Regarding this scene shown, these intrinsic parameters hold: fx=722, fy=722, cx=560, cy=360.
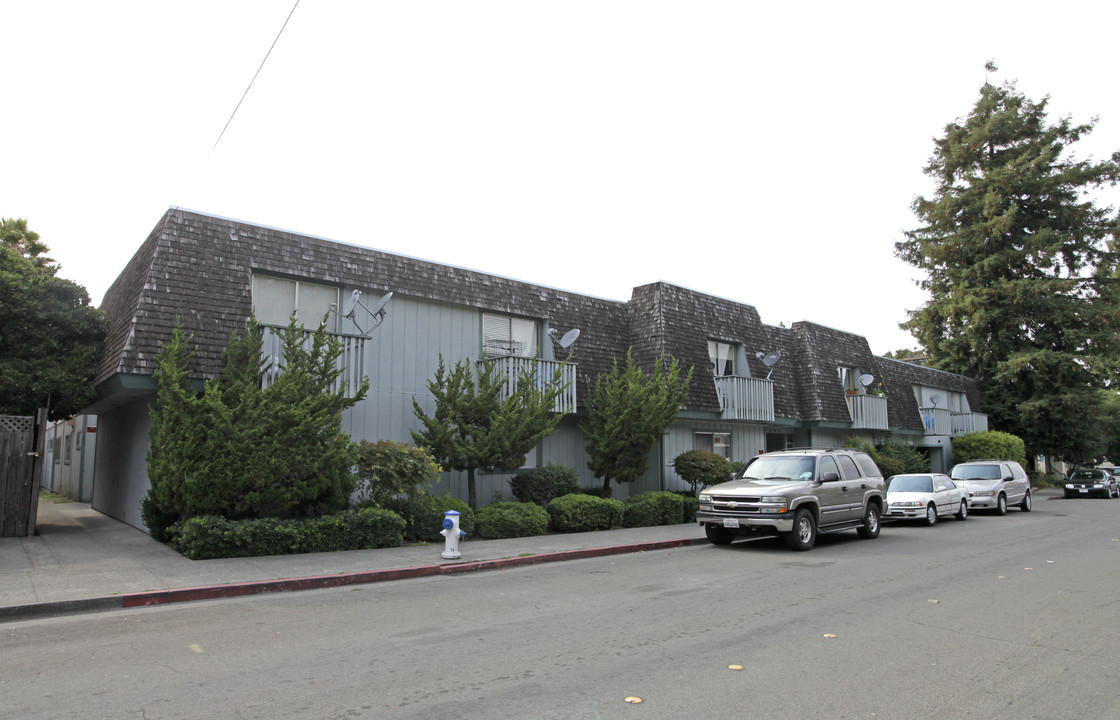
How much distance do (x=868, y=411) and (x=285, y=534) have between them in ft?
74.7

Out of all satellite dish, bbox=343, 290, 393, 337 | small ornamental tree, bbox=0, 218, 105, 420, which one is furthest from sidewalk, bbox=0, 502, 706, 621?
satellite dish, bbox=343, 290, 393, 337

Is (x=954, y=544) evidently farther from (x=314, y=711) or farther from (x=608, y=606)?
(x=314, y=711)

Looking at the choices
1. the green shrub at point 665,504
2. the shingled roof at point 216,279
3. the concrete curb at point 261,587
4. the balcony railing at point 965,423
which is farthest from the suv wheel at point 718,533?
the balcony railing at point 965,423

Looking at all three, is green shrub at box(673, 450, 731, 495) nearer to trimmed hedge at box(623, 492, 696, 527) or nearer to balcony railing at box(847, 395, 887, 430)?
trimmed hedge at box(623, 492, 696, 527)

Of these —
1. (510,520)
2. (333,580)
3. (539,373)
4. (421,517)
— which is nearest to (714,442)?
(539,373)

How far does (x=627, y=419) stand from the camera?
17031 millimetres

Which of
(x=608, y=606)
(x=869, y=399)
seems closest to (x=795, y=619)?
(x=608, y=606)

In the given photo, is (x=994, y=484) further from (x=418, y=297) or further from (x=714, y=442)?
(x=418, y=297)

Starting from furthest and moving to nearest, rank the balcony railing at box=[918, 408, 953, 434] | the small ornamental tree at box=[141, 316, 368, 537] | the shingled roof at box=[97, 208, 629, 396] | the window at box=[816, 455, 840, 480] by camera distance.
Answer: the balcony railing at box=[918, 408, 953, 434], the window at box=[816, 455, 840, 480], the shingled roof at box=[97, 208, 629, 396], the small ornamental tree at box=[141, 316, 368, 537]

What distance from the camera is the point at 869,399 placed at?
27719mm

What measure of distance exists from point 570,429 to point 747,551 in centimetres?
661

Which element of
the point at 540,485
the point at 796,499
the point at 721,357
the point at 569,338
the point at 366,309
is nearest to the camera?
the point at 796,499

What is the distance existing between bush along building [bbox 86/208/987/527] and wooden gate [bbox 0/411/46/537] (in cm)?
143

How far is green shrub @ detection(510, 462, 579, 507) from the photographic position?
645 inches
